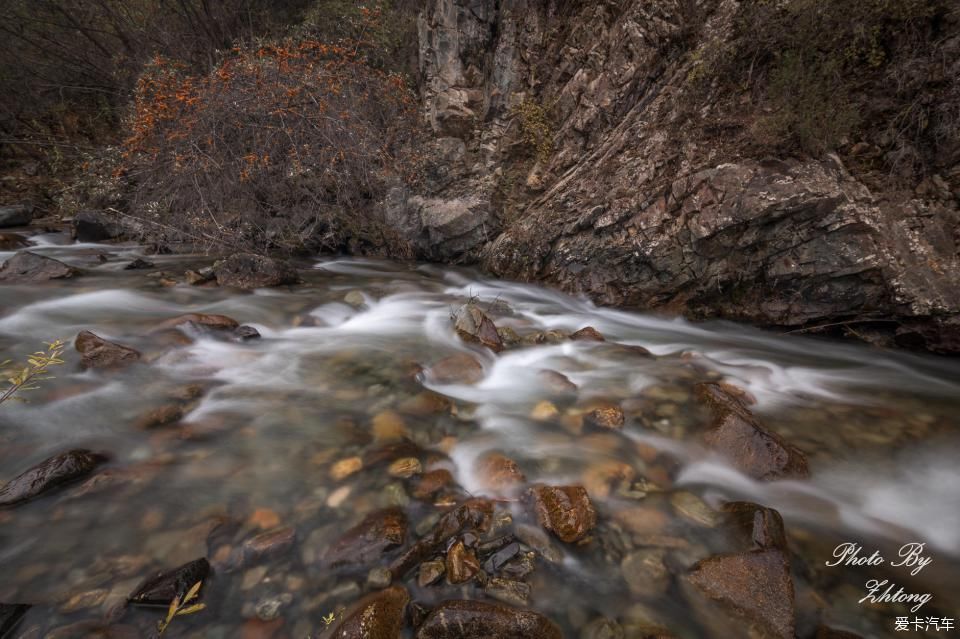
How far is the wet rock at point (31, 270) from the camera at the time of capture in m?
6.05

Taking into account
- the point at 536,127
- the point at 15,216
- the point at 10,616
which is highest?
the point at 536,127

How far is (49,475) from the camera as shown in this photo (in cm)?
248

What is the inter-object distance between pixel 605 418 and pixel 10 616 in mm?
3459

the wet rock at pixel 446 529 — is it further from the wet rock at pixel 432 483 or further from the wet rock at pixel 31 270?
the wet rock at pixel 31 270

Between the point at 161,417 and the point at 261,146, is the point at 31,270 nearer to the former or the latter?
the point at 261,146

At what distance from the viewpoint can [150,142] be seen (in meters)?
6.79

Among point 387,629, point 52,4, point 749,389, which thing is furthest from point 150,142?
point 52,4

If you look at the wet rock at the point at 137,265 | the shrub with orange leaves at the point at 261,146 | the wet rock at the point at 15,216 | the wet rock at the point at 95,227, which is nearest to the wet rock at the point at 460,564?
the shrub with orange leaves at the point at 261,146

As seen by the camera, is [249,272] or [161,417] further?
[249,272]

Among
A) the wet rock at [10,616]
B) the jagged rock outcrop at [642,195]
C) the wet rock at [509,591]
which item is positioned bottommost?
the wet rock at [10,616]

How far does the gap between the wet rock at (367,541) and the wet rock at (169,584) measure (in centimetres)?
57

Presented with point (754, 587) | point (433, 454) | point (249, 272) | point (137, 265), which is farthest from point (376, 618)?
point (137, 265)

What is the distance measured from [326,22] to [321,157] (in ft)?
15.6

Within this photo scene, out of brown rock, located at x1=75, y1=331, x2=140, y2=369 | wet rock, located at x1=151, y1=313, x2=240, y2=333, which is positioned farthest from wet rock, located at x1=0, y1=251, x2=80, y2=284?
brown rock, located at x1=75, y1=331, x2=140, y2=369
